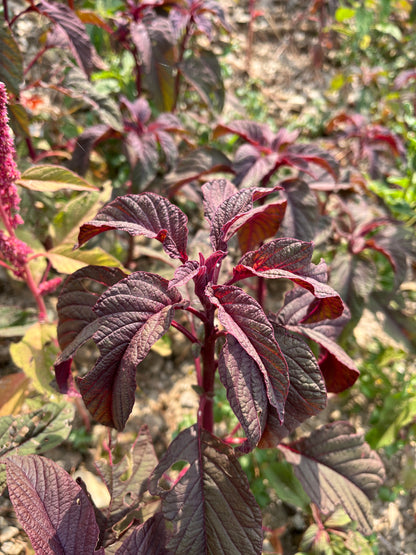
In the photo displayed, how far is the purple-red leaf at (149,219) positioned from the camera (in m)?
0.98

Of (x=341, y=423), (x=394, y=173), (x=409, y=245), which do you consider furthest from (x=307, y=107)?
(x=341, y=423)

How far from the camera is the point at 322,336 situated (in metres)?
1.16

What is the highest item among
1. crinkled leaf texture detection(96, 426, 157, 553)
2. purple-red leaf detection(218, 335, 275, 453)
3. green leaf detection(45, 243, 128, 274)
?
green leaf detection(45, 243, 128, 274)

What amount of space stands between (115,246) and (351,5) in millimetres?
2938

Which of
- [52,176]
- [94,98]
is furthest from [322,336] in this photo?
[94,98]

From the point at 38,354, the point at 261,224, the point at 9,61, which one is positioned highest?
the point at 9,61

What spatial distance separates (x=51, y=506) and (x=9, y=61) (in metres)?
1.23

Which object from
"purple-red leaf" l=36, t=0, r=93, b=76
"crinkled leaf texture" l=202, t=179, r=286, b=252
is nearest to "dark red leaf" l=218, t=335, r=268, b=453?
"crinkled leaf texture" l=202, t=179, r=286, b=252

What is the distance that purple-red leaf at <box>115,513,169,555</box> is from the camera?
97 centimetres

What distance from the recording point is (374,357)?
6.68ft

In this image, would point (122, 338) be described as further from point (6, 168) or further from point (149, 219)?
point (6, 168)

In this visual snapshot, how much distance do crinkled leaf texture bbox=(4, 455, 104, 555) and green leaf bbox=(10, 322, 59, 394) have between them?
0.32m

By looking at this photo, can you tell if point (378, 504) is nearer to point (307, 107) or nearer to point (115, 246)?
point (115, 246)

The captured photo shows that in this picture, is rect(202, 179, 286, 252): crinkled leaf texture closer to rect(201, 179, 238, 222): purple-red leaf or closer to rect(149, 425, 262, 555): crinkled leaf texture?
rect(201, 179, 238, 222): purple-red leaf
